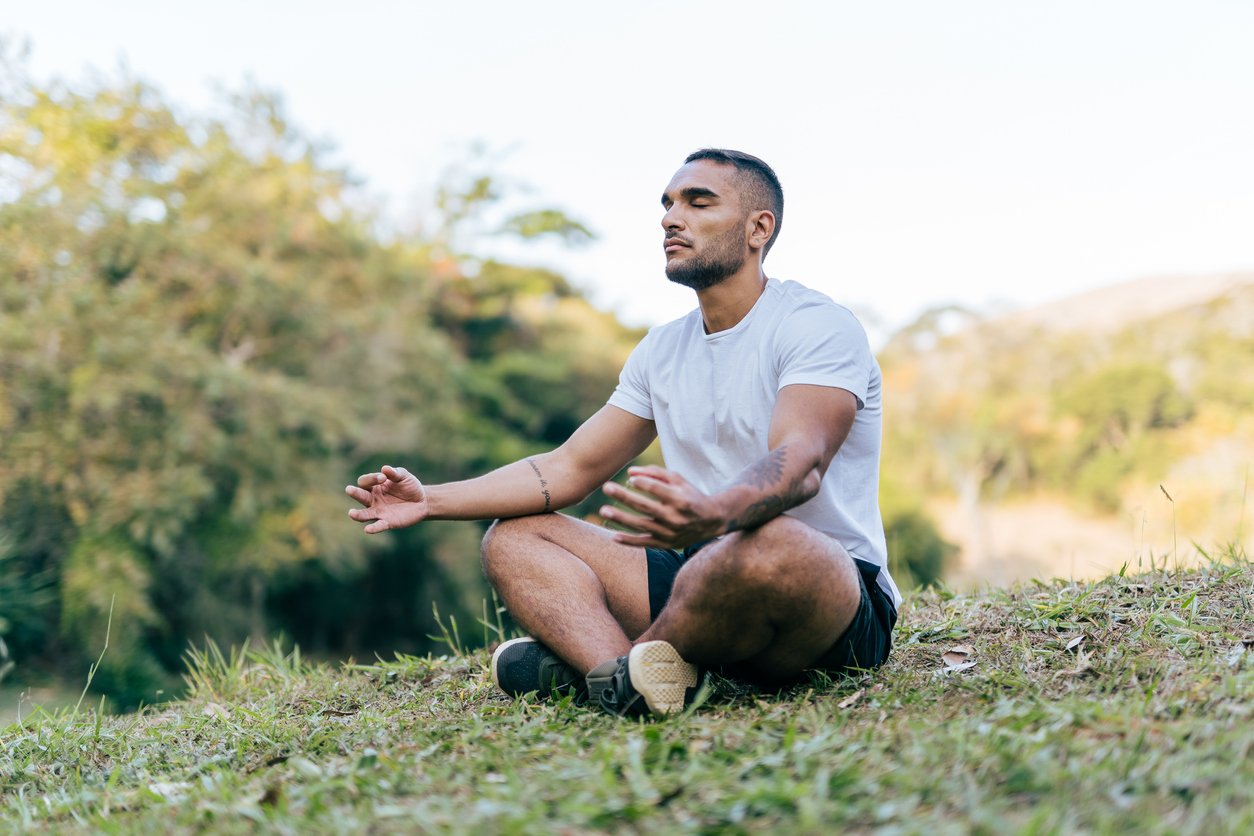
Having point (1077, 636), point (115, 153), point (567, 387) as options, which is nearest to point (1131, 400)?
point (567, 387)

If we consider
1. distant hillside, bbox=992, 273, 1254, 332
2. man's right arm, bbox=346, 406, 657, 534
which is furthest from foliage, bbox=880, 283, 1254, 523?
man's right arm, bbox=346, 406, 657, 534

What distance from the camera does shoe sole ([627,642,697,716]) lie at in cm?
263

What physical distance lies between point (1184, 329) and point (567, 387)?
19.6 metres

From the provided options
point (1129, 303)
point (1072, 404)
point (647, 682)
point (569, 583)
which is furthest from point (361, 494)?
point (1129, 303)

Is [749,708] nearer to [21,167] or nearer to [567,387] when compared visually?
[21,167]

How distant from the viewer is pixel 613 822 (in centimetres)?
188

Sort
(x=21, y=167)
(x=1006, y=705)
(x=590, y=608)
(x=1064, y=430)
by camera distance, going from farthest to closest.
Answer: (x=1064, y=430) → (x=21, y=167) → (x=590, y=608) → (x=1006, y=705)

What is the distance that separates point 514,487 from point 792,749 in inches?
49.1

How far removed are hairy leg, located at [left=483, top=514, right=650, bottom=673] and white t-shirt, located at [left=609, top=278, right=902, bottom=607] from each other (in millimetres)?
327

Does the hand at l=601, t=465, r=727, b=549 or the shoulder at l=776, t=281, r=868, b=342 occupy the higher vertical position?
the shoulder at l=776, t=281, r=868, b=342

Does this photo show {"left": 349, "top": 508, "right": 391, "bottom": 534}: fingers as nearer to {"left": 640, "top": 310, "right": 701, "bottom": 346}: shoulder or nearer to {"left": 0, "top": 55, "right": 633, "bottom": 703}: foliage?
{"left": 640, "top": 310, "right": 701, "bottom": 346}: shoulder

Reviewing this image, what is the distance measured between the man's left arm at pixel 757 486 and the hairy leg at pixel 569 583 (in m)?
0.53

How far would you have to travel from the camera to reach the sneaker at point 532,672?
3012 mm

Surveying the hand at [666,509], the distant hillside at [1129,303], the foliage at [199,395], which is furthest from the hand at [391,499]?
the distant hillside at [1129,303]
